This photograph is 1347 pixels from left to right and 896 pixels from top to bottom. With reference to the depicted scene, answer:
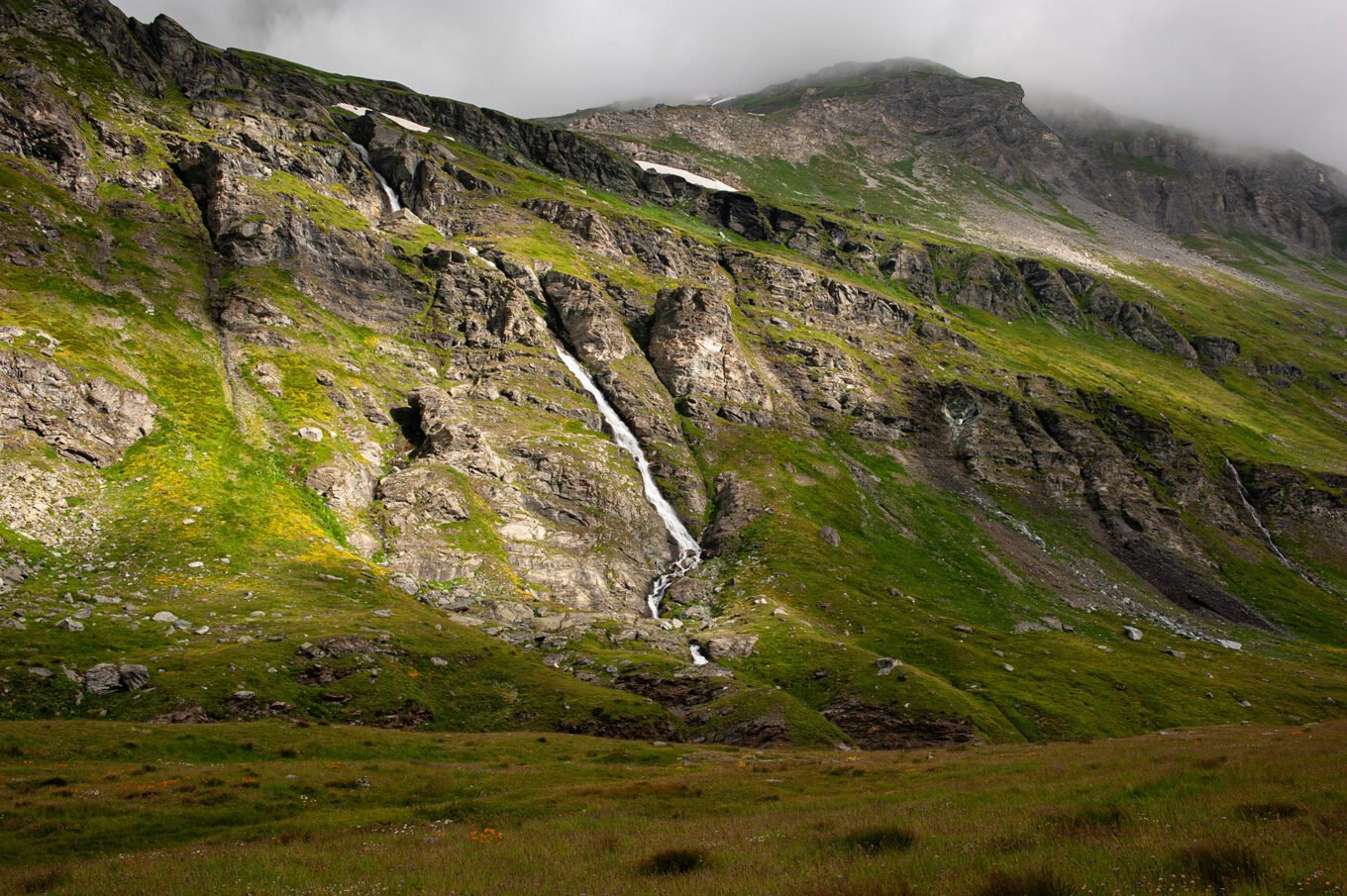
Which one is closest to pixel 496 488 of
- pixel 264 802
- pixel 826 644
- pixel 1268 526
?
pixel 826 644

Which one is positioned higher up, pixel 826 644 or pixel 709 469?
pixel 709 469

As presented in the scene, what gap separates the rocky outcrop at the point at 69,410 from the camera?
75994 mm

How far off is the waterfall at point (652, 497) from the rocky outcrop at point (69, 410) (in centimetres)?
7035

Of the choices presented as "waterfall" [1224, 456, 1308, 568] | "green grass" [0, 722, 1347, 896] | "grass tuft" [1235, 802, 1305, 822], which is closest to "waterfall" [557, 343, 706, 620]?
"green grass" [0, 722, 1347, 896]

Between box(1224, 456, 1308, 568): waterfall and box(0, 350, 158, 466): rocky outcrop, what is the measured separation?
692ft

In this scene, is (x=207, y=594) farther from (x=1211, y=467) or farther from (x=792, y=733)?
(x=1211, y=467)

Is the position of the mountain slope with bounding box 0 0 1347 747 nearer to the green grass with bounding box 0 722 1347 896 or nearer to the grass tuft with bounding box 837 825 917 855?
the green grass with bounding box 0 722 1347 896

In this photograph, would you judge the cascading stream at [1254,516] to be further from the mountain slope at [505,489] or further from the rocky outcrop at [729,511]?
the rocky outcrop at [729,511]

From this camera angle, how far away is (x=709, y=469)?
13800 centimetres

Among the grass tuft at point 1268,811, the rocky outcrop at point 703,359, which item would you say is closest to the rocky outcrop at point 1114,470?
the rocky outcrop at point 703,359

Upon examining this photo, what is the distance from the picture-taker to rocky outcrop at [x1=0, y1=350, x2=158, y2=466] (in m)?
76.0

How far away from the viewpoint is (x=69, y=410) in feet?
261

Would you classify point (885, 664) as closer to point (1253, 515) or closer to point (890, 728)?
point (890, 728)

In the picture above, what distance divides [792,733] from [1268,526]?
6416 inches
